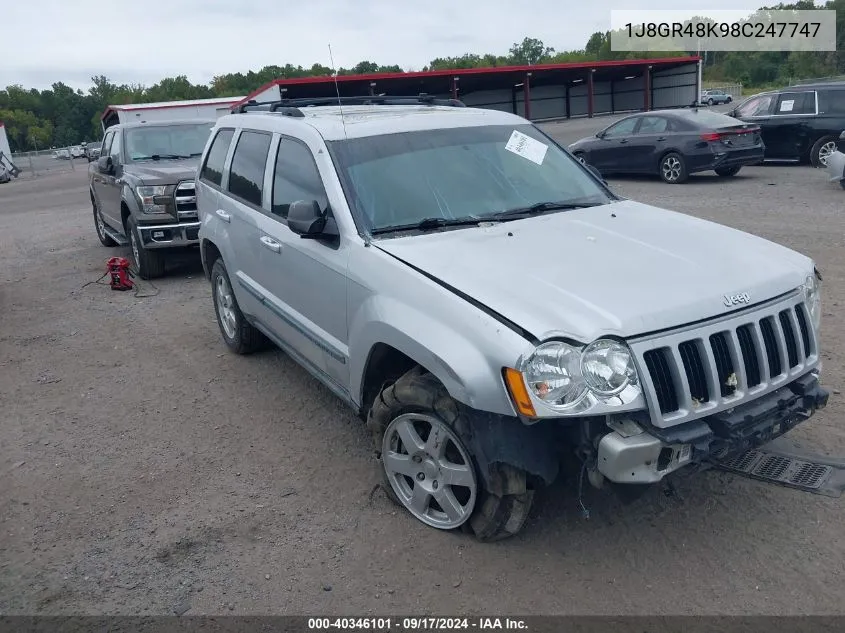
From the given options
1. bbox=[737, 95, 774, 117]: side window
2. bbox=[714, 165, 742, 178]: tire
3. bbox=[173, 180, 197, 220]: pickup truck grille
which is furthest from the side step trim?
bbox=[737, 95, 774, 117]: side window

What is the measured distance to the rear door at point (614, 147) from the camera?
15.8 m

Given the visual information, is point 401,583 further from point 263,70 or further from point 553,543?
point 263,70

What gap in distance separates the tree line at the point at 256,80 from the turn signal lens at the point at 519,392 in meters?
45.0

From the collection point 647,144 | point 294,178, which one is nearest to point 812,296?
point 294,178

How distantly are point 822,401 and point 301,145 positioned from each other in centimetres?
317

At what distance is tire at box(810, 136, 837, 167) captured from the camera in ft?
49.4

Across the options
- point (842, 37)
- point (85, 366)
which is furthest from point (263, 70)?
point (85, 366)

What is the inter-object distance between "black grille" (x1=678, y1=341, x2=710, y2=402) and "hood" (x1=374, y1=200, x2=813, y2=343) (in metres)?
0.11

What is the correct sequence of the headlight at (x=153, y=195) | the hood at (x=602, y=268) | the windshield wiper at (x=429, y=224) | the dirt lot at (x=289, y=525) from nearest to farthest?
the hood at (x=602, y=268) → the dirt lot at (x=289, y=525) → the windshield wiper at (x=429, y=224) → the headlight at (x=153, y=195)

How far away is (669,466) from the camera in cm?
305

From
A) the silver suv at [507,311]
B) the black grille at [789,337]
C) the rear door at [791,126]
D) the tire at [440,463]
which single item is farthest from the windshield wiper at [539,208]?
the rear door at [791,126]

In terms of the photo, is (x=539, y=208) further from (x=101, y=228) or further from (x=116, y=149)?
(x=101, y=228)

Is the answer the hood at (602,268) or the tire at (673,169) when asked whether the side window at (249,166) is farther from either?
the tire at (673,169)

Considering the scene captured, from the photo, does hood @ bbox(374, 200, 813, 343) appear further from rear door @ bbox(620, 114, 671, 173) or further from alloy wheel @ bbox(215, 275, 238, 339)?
rear door @ bbox(620, 114, 671, 173)
